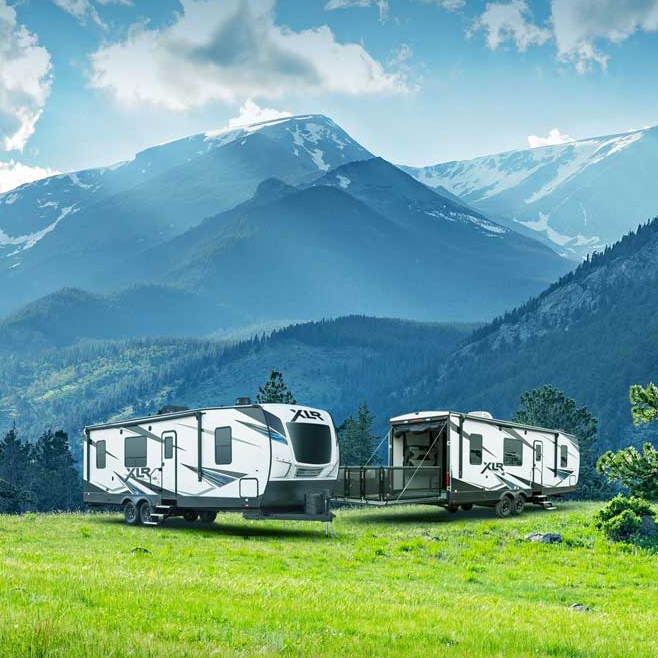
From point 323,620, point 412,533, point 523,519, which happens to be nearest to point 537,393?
point 523,519

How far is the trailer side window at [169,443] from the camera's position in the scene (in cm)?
2728

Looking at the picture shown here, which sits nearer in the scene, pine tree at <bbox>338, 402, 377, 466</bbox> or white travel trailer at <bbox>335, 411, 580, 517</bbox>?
white travel trailer at <bbox>335, 411, 580, 517</bbox>

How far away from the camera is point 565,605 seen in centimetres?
1466

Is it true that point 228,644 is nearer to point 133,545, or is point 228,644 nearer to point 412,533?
point 133,545

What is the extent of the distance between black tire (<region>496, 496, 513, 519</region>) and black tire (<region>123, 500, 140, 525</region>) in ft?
43.0

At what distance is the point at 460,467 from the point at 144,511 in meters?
11.0

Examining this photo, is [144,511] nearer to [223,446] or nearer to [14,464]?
[223,446]

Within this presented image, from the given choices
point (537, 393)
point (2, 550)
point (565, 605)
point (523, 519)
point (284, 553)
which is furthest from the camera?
point (537, 393)

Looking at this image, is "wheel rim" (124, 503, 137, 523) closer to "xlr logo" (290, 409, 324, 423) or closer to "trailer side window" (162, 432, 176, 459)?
"trailer side window" (162, 432, 176, 459)

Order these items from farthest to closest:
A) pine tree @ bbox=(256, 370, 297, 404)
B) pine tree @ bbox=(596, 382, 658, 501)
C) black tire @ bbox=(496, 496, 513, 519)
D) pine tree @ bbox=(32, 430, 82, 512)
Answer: pine tree @ bbox=(32, 430, 82, 512)
pine tree @ bbox=(256, 370, 297, 404)
black tire @ bbox=(496, 496, 513, 519)
pine tree @ bbox=(596, 382, 658, 501)

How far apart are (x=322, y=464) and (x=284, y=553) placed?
17.8 ft

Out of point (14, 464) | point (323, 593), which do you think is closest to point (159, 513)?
point (323, 593)

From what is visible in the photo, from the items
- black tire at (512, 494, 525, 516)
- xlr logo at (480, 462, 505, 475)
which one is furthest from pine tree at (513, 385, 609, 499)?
xlr logo at (480, 462, 505, 475)

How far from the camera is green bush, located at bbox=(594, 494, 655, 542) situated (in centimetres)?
2331
